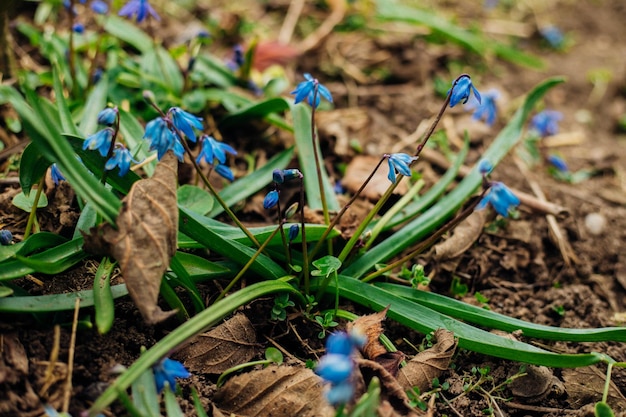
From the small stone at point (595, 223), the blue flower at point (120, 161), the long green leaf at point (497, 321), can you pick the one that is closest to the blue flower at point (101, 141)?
the blue flower at point (120, 161)

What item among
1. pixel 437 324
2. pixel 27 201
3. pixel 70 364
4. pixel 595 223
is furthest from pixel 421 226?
pixel 27 201

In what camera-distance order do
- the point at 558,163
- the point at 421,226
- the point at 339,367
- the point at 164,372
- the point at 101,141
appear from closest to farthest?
the point at 339,367 < the point at 164,372 < the point at 101,141 < the point at 421,226 < the point at 558,163

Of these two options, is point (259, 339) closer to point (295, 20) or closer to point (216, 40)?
point (216, 40)

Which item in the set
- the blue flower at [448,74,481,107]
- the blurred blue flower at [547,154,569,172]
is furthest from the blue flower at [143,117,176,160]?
the blurred blue flower at [547,154,569,172]

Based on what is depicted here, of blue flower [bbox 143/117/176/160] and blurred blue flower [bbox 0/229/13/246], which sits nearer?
blue flower [bbox 143/117/176/160]

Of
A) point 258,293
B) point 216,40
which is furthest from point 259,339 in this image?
point 216,40

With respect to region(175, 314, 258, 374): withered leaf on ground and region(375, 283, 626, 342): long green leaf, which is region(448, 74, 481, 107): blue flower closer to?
region(375, 283, 626, 342): long green leaf

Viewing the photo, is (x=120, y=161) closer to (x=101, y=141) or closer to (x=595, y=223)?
(x=101, y=141)
